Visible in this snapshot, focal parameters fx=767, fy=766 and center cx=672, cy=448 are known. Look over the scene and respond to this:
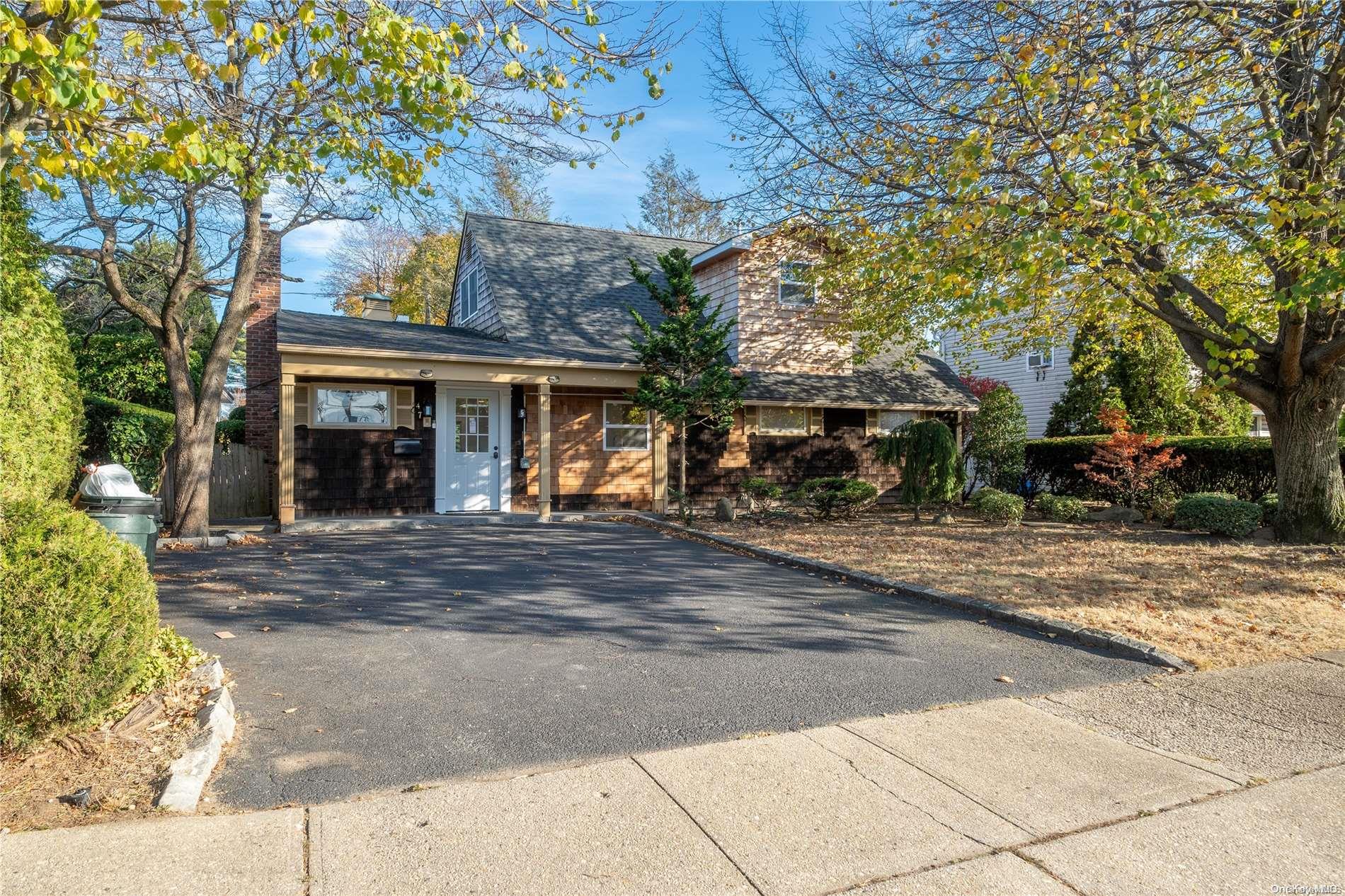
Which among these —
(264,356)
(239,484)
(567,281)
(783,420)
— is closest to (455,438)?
(239,484)

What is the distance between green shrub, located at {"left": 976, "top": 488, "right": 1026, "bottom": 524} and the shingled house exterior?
11.2ft

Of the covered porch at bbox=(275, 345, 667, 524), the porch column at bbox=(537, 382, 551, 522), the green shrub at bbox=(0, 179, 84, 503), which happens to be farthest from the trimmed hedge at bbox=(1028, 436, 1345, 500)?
the green shrub at bbox=(0, 179, 84, 503)

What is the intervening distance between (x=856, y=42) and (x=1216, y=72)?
3971mm

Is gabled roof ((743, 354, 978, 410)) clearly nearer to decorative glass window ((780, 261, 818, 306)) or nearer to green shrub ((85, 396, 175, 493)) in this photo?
decorative glass window ((780, 261, 818, 306))

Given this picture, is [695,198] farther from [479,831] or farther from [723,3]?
[479,831]

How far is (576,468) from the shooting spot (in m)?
14.5

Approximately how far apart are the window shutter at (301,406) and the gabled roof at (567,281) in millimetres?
3602

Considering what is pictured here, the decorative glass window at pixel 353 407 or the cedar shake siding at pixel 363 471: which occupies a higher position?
the decorative glass window at pixel 353 407

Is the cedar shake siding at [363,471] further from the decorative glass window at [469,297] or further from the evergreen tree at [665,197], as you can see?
the evergreen tree at [665,197]

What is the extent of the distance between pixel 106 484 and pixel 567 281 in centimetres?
1031

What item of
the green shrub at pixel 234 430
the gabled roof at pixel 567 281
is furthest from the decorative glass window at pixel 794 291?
the green shrub at pixel 234 430

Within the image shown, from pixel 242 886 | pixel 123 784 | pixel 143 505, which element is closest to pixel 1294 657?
pixel 242 886

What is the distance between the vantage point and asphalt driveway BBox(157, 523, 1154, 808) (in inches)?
149

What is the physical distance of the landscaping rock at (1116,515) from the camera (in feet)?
44.8
